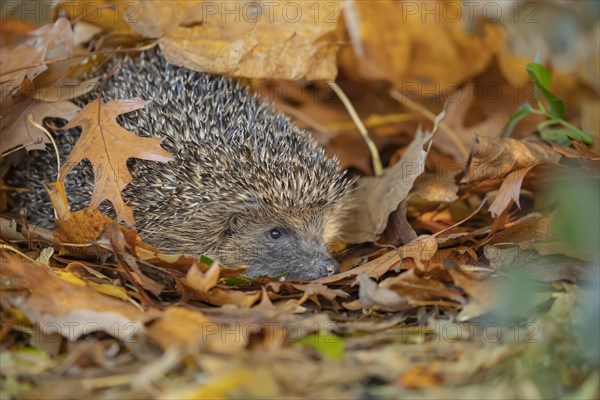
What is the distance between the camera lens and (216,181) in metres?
3.57

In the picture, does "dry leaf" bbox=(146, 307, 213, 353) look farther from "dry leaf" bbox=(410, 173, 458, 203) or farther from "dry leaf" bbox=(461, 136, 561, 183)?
"dry leaf" bbox=(461, 136, 561, 183)

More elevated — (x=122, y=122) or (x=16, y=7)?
(x=16, y=7)

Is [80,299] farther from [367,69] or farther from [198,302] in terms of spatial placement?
[367,69]

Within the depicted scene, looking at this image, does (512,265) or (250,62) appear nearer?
(512,265)

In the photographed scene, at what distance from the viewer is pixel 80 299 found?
2.79 m

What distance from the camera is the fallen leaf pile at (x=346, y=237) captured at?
244 cm

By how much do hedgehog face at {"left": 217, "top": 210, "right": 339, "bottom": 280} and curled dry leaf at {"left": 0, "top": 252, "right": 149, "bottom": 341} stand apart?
1.02 metres

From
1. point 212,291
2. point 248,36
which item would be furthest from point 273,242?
point 248,36

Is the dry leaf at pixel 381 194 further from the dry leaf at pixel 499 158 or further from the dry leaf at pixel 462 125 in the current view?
the dry leaf at pixel 462 125

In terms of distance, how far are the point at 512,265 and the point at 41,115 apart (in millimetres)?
2496

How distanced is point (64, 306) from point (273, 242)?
52.9 inches

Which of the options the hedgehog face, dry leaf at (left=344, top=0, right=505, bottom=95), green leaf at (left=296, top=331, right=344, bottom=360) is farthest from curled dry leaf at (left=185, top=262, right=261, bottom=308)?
dry leaf at (left=344, top=0, right=505, bottom=95)

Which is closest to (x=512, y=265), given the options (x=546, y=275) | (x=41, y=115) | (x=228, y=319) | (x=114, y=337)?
(x=546, y=275)

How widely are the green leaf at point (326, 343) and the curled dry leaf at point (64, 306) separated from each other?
2.02ft
